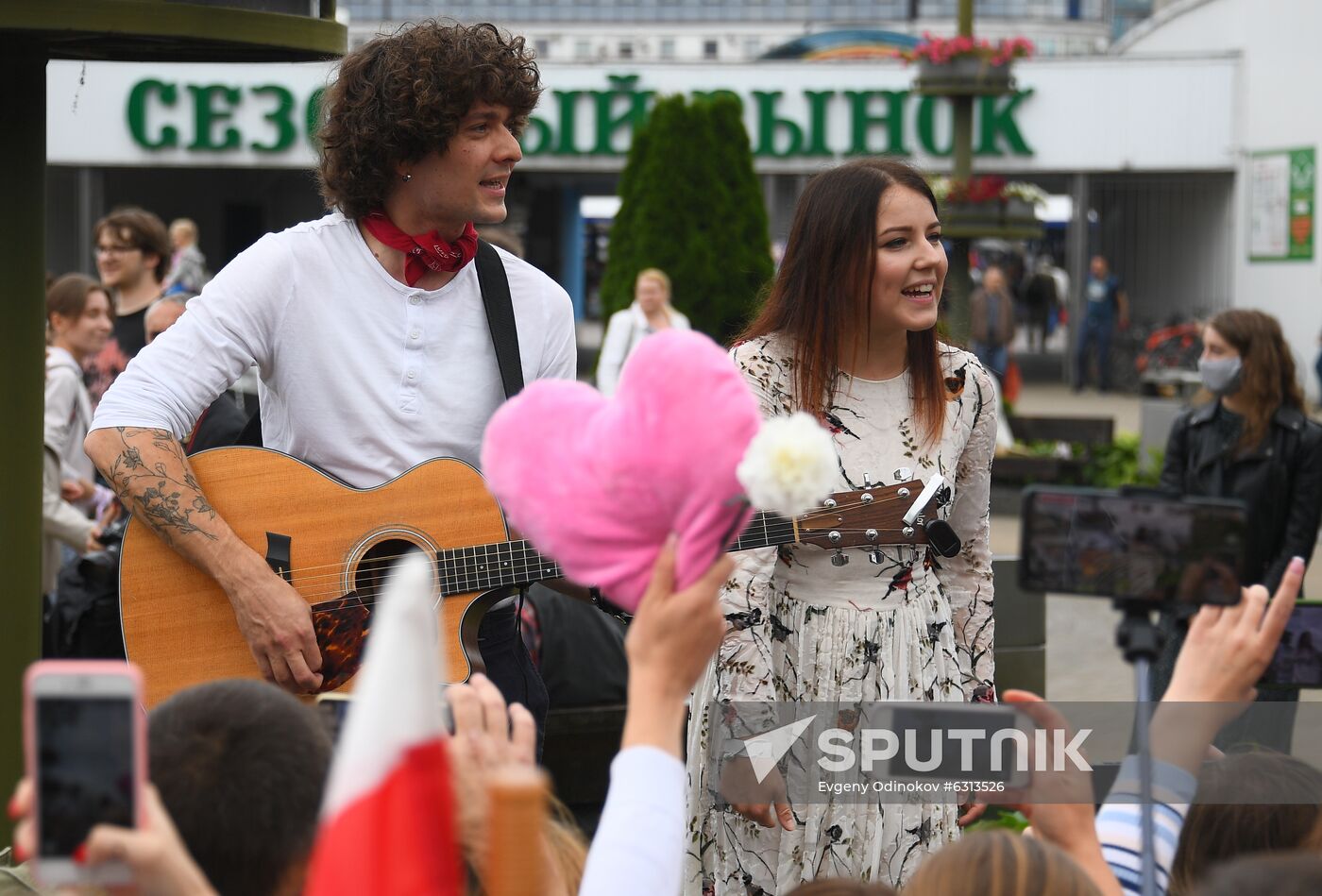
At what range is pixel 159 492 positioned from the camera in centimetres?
285

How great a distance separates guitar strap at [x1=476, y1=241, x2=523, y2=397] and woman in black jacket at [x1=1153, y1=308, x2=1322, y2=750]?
347cm

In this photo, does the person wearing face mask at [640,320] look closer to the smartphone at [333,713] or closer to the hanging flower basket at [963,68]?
the hanging flower basket at [963,68]

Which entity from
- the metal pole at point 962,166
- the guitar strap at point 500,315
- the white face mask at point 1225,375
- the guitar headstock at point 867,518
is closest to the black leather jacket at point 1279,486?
the white face mask at point 1225,375

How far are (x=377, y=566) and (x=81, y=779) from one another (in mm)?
1702

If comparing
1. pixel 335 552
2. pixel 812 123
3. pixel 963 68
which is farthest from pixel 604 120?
pixel 335 552

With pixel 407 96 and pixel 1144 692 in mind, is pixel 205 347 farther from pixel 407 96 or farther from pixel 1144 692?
pixel 1144 692

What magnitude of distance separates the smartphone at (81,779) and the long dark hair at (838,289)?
200cm

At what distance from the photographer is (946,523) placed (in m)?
2.98

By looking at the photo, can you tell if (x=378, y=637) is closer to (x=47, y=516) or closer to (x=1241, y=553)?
(x=1241, y=553)

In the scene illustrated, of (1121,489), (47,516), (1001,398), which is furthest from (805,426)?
(1001,398)

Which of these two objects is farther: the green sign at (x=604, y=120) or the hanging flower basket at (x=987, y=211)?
the green sign at (x=604, y=120)

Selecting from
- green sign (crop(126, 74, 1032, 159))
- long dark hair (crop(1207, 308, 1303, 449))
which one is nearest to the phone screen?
long dark hair (crop(1207, 308, 1303, 449))

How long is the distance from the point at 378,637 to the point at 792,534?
182cm

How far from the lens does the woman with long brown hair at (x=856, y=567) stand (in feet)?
9.83
